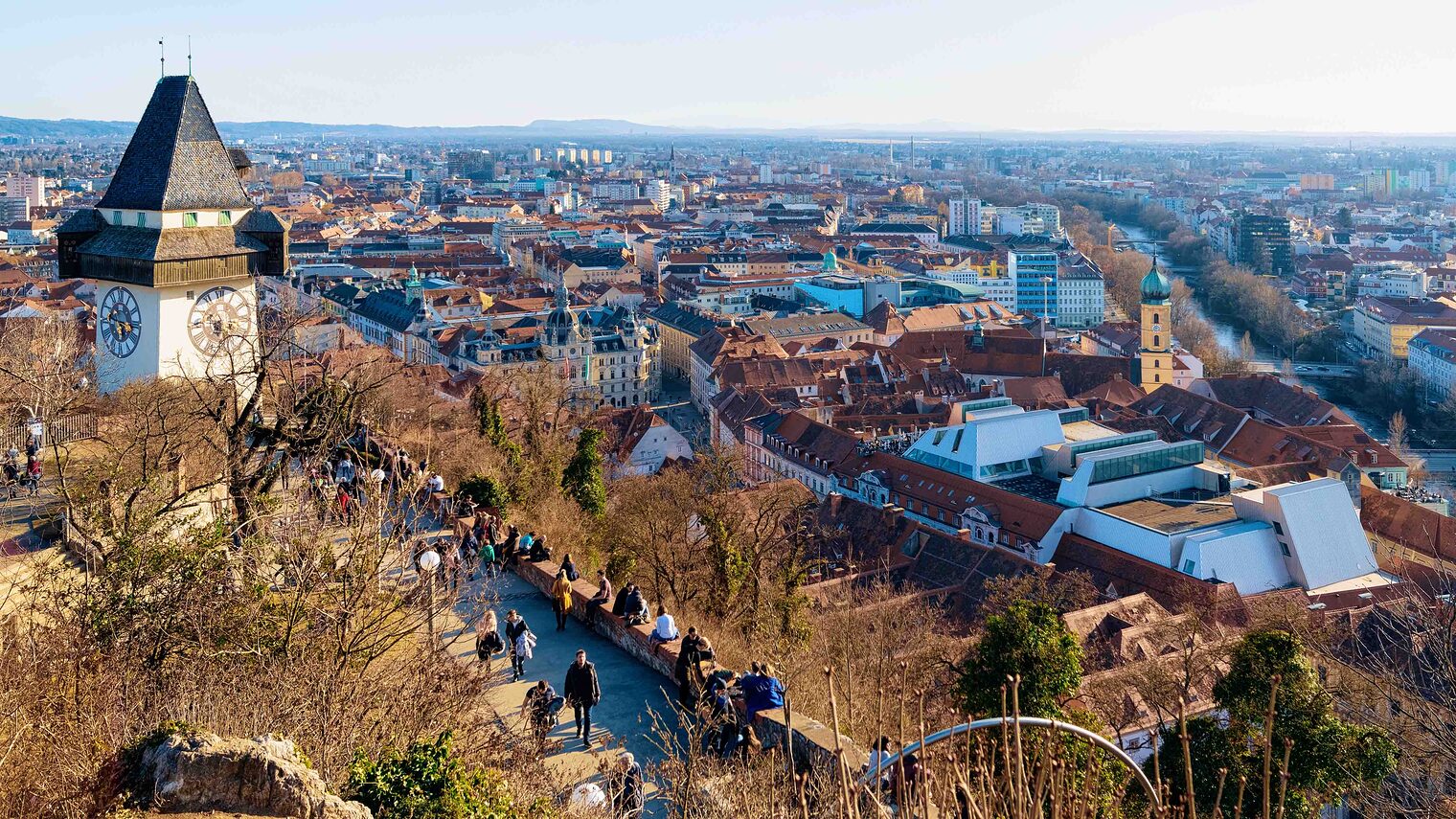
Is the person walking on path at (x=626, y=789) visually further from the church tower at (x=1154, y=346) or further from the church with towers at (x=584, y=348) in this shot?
the church tower at (x=1154, y=346)

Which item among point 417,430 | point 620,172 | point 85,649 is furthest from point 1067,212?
point 85,649

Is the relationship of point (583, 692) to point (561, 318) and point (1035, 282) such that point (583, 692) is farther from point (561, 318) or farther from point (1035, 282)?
point (1035, 282)

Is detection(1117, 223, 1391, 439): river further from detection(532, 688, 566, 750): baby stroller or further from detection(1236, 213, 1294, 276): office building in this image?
detection(532, 688, 566, 750): baby stroller

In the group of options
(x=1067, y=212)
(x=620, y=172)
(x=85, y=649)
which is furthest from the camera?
(x=620, y=172)

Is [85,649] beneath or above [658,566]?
above

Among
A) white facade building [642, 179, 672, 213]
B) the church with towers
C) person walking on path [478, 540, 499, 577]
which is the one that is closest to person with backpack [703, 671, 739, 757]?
person walking on path [478, 540, 499, 577]

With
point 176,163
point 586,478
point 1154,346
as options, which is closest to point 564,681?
point 176,163

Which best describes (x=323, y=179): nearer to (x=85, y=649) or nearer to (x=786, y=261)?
(x=786, y=261)
